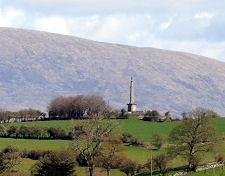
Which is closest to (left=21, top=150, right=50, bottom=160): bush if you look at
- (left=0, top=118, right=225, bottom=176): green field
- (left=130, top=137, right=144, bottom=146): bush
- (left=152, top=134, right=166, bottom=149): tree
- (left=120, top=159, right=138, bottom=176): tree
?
(left=0, top=118, right=225, bottom=176): green field

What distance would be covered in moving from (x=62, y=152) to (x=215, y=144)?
84.6 ft

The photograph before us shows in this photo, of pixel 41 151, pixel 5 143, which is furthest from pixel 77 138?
pixel 5 143

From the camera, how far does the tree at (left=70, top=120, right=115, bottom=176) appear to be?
9850 centimetres

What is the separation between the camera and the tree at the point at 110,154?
96.1 m

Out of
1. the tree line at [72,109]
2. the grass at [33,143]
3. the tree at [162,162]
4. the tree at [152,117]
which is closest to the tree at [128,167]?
the tree at [162,162]

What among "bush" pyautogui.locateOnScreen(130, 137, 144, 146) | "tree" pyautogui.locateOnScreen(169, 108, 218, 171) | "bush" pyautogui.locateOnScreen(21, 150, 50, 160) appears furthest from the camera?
"bush" pyautogui.locateOnScreen(130, 137, 144, 146)

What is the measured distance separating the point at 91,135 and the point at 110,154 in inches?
267

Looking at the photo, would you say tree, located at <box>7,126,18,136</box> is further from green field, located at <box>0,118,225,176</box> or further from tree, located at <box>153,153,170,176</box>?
tree, located at <box>153,153,170,176</box>

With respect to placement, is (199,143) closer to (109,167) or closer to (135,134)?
(109,167)

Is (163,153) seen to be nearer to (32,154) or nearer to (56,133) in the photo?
(32,154)

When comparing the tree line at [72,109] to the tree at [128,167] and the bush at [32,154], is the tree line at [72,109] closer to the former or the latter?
the bush at [32,154]

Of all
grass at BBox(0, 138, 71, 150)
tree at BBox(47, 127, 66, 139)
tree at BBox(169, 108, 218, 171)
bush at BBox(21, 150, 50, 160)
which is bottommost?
bush at BBox(21, 150, 50, 160)

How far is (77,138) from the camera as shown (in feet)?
331

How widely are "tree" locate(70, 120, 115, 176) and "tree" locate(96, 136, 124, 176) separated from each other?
1.42 m
